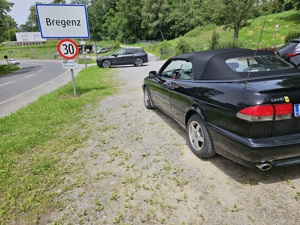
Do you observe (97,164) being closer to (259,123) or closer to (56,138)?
(56,138)

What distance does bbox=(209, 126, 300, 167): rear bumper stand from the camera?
221 centimetres

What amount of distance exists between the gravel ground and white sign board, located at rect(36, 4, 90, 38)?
5.29m

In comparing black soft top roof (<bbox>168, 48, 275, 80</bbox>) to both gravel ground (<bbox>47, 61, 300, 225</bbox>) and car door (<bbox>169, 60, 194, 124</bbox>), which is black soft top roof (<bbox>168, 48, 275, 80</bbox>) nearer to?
car door (<bbox>169, 60, 194, 124</bbox>)

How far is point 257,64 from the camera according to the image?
314 cm

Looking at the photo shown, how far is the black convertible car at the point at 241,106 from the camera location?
2.21 metres

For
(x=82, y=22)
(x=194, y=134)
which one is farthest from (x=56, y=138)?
(x=82, y=22)

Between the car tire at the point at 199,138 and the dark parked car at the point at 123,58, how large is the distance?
16.2m

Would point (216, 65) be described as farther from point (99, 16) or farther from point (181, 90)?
point (99, 16)

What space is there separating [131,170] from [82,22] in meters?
6.53

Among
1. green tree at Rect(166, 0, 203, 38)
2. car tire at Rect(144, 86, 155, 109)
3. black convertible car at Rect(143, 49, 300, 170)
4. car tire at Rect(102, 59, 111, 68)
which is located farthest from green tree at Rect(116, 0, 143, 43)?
black convertible car at Rect(143, 49, 300, 170)

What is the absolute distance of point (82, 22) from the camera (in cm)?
771

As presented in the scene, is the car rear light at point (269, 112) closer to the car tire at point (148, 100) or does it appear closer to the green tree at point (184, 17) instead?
the car tire at point (148, 100)

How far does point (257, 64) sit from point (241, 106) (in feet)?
4.06

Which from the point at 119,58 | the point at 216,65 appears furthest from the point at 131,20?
the point at 216,65
